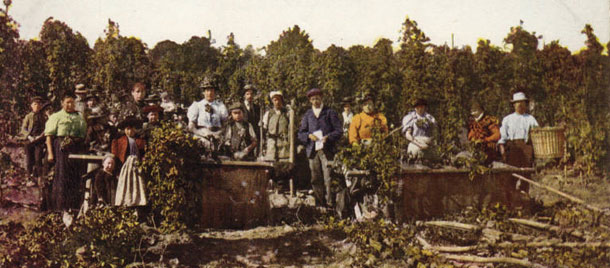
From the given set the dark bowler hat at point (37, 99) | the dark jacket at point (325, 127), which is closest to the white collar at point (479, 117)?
the dark jacket at point (325, 127)

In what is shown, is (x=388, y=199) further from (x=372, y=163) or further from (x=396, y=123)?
(x=396, y=123)

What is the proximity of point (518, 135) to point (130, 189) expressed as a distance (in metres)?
5.75

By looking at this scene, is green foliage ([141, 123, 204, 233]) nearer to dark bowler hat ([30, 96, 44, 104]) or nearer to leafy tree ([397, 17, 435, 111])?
dark bowler hat ([30, 96, 44, 104])

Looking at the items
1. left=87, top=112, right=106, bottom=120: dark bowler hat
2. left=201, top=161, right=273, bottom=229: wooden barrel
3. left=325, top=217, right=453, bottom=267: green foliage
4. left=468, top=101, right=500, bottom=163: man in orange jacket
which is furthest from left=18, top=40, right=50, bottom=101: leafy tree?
left=468, top=101, right=500, bottom=163: man in orange jacket

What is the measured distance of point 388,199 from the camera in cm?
647

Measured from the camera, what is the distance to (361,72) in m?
10.1

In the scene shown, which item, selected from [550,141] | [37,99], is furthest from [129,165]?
[550,141]

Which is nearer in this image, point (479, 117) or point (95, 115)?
point (95, 115)

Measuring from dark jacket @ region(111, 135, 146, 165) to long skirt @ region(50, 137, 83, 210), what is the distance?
0.67 m

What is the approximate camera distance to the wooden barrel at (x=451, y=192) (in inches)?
256

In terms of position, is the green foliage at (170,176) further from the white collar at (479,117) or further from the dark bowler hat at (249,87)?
the white collar at (479,117)

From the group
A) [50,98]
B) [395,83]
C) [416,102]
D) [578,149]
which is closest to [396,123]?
[395,83]

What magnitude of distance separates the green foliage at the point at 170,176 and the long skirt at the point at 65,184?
3.93 ft

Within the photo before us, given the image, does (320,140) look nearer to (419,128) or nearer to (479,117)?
(419,128)
